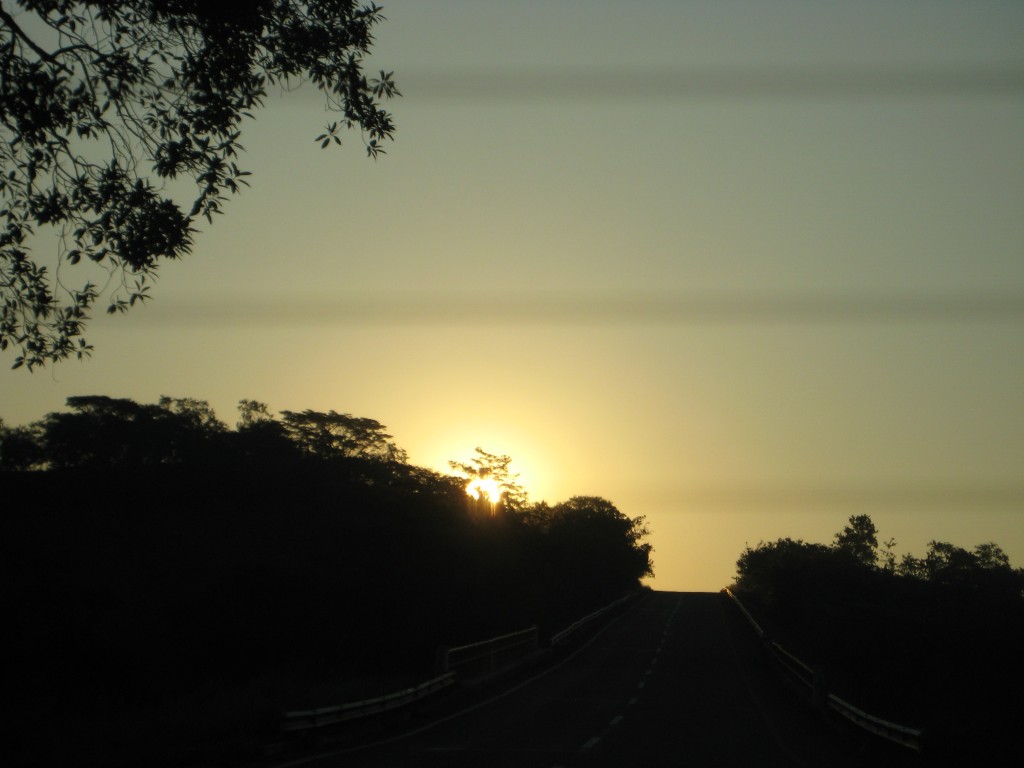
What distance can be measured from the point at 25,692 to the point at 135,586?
66.8 ft

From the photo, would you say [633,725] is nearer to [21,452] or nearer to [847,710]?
[847,710]

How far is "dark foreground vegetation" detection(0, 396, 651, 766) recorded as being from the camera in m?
42.9

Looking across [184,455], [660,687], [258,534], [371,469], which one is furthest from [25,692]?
[371,469]

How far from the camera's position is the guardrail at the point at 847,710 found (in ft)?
55.8

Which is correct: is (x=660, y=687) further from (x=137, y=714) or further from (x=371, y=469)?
(x=371, y=469)

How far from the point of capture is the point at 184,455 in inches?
2741

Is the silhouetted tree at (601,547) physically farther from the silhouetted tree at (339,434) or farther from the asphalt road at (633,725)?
the asphalt road at (633,725)

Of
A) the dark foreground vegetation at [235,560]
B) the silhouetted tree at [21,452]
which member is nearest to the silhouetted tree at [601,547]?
the dark foreground vegetation at [235,560]

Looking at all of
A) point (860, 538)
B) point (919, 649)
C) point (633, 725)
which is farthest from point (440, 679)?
point (860, 538)

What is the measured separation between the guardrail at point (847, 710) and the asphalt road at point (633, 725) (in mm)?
478

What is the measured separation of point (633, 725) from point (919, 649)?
18758 millimetres

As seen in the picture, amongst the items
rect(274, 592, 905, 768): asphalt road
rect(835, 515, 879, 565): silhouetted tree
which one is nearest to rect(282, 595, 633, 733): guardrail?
rect(274, 592, 905, 768): asphalt road

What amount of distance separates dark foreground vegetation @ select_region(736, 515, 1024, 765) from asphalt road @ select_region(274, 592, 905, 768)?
200 cm

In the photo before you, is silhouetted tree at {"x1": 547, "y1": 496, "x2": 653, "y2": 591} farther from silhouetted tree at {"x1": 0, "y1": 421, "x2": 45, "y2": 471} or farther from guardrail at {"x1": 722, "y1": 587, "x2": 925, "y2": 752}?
guardrail at {"x1": 722, "y1": 587, "x2": 925, "y2": 752}
